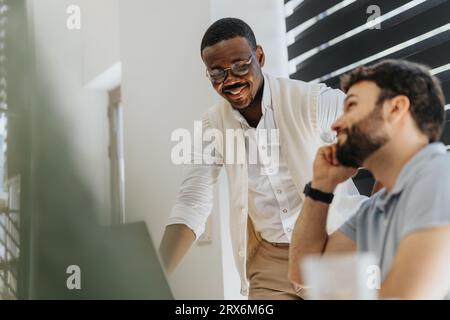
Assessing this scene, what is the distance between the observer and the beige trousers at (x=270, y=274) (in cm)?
118

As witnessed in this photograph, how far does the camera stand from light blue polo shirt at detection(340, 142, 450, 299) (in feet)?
3.11

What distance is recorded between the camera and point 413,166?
1008 millimetres

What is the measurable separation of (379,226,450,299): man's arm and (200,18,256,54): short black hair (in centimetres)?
56

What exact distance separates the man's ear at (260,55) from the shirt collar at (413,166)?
42 cm

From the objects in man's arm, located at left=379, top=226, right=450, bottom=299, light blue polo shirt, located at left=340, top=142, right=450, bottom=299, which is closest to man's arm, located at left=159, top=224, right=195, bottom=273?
light blue polo shirt, located at left=340, top=142, right=450, bottom=299

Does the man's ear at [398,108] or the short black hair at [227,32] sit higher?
the short black hair at [227,32]

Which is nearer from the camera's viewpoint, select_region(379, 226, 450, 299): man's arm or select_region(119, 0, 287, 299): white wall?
select_region(379, 226, 450, 299): man's arm

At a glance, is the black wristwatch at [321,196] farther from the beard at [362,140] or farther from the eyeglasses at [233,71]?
the eyeglasses at [233,71]

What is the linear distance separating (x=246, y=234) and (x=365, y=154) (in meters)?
0.32

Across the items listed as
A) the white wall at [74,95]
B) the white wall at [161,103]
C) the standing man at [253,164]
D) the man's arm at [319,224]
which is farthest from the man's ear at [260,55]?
the white wall at [74,95]

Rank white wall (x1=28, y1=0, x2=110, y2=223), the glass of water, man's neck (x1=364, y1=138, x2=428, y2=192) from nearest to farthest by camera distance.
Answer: the glass of water
man's neck (x1=364, y1=138, x2=428, y2=192)
white wall (x1=28, y1=0, x2=110, y2=223)

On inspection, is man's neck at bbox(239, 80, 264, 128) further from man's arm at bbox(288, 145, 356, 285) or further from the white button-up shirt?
man's arm at bbox(288, 145, 356, 285)

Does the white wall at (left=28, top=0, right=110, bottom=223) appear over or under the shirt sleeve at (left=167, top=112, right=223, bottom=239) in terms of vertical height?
over

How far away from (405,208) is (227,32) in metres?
0.55
